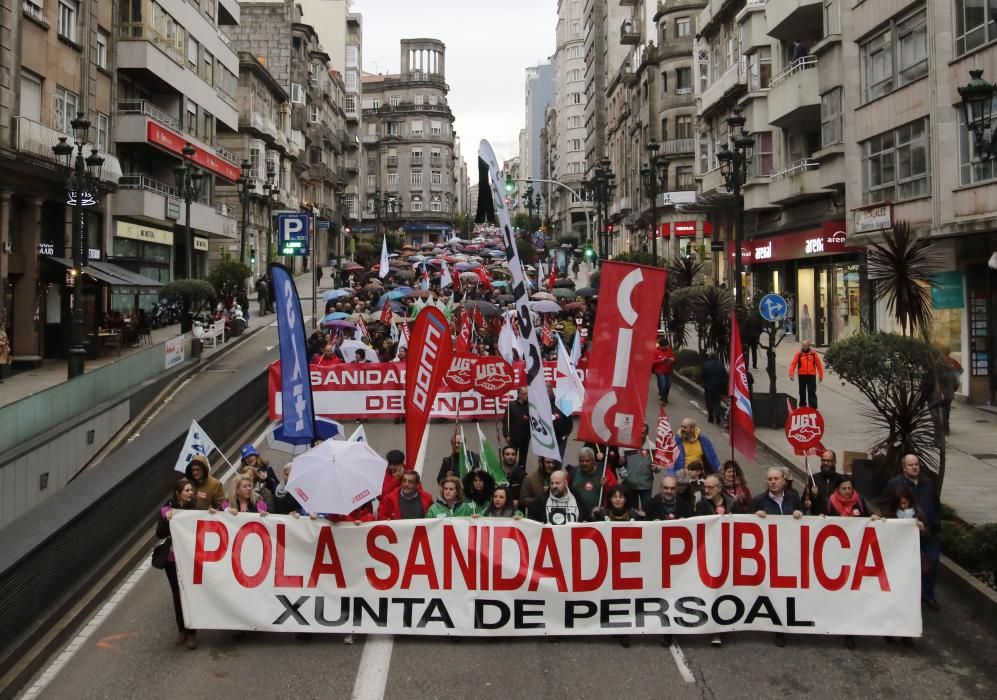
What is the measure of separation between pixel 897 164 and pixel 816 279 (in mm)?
11162

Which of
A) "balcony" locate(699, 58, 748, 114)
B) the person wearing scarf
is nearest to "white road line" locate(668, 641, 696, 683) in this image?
the person wearing scarf

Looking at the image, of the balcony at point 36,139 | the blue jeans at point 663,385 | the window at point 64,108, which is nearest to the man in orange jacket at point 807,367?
the blue jeans at point 663,385

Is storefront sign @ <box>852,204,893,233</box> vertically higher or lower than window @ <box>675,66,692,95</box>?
lower

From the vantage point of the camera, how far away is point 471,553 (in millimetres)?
8695

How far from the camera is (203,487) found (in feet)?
30.6

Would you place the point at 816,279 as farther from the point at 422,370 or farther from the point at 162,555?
the point at 162,555

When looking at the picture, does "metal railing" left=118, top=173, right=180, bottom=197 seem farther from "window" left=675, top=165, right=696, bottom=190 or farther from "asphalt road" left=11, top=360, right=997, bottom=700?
"window" left=675, top=165, right=696, bottom=190

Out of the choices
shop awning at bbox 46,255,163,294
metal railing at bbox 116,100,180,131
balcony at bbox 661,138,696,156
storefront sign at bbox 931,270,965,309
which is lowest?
storefront sign at bbox 931,270,965,309

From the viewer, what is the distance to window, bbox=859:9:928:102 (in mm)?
23562

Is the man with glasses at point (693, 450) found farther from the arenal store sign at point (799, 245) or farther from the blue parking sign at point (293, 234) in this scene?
the blue parking sign at point (293, 234)

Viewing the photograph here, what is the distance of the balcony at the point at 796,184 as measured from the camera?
107ft

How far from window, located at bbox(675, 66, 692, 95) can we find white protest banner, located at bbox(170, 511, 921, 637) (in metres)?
56.9

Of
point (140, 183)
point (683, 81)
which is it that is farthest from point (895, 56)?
point (683, 81)

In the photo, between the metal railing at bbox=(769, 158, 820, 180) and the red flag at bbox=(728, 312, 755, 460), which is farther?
the metal railing at bbox=(769, 158, 820, 180)
